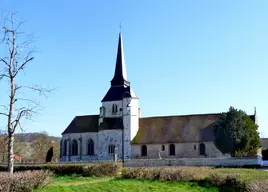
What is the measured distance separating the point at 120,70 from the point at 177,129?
12.6m

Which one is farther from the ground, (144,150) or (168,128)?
(168,128)

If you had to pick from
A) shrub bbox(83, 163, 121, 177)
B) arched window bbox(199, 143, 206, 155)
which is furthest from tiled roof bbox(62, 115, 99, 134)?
shrub bbox(83, 163, 121, 177)

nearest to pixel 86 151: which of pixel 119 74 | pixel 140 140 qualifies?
pixel 140 140

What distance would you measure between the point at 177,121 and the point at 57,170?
2425cm

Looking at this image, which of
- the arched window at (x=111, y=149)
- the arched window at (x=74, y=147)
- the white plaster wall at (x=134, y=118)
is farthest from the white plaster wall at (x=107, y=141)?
the arched window at (x=74, y=147)

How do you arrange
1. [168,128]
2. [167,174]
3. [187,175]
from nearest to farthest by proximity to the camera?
[187,175], [167,174], [168,128]

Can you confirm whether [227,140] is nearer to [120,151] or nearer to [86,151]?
[120,151]

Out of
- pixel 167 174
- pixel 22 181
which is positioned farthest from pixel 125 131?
pixel 22 181

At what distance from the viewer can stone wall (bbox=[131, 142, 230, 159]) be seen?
4866 cm

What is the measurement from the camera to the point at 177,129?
51812mm

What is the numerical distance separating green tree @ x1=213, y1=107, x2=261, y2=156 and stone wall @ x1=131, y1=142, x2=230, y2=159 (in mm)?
4450

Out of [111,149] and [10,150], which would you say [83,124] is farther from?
[10,150]

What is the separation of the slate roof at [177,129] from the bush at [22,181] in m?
33.3

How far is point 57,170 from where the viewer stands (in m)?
32.8
